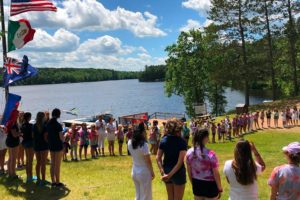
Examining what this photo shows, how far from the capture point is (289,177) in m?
5.22

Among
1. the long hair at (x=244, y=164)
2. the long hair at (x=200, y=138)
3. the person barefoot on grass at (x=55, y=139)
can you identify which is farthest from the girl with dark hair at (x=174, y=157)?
the person barefoot on grass at (x=55, y=139)

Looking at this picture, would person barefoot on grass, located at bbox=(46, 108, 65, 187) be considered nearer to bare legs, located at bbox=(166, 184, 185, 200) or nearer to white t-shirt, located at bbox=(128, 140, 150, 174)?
white t-shirt, located at bbox=(128, 140, 150, 174)

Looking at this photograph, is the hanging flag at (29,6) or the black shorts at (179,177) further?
the hanging flag at (29,6)

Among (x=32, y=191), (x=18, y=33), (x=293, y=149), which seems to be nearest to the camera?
(x=293, y=149)

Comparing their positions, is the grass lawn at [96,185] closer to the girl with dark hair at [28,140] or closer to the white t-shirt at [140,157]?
the girl with dark hair at [28,140]

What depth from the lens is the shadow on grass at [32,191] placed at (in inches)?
374

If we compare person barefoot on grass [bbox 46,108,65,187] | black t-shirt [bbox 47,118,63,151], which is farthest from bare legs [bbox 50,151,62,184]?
black t-shirt [bbox 47,118,63,151]

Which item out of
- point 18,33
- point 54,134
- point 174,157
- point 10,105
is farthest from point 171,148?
point 18,33

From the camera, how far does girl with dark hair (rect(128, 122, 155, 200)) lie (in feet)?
23.1

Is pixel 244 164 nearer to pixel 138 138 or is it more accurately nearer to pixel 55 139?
pixel 138 138

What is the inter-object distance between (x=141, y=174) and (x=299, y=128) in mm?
23148

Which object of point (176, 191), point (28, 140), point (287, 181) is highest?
point (28, 140)

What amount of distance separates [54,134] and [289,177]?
6.14 m

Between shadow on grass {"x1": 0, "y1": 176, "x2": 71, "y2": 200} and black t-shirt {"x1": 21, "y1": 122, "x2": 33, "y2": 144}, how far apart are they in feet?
3.81
